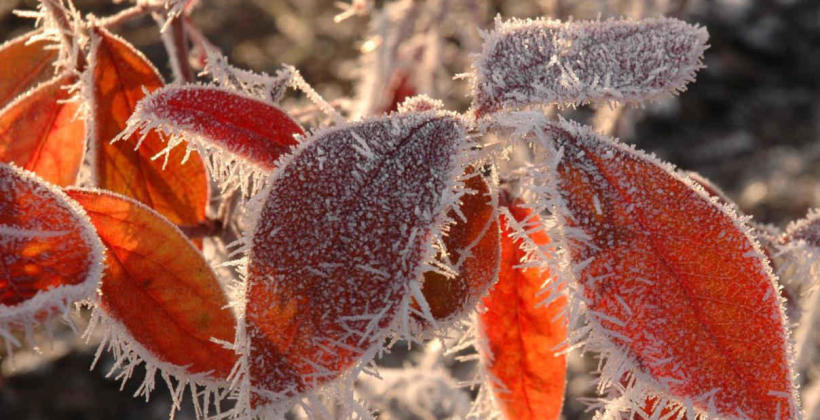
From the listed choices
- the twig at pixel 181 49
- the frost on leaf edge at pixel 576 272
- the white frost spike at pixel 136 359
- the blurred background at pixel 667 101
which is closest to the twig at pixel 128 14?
the twig at pixel 181 49

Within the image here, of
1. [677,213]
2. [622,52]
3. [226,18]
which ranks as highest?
[226,18]

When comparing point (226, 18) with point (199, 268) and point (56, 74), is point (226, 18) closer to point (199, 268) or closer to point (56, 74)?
point (56, 74)

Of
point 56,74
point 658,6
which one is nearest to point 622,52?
point 56,74

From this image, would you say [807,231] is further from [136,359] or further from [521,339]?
[136,359]

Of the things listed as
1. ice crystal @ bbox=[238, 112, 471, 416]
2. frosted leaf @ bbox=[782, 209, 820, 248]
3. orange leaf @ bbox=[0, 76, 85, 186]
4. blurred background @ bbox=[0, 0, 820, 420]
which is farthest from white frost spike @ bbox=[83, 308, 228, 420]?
blurred background @ bbox=[0, 0, 820, 420]

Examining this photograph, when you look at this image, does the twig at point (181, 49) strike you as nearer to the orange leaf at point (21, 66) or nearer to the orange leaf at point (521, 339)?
the orange leaf at point (21, 66)

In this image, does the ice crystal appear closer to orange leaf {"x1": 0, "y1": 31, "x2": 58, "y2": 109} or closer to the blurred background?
orange leaf {"x1": 0, "y1": 31, "x2": 58, "y2": 109}
